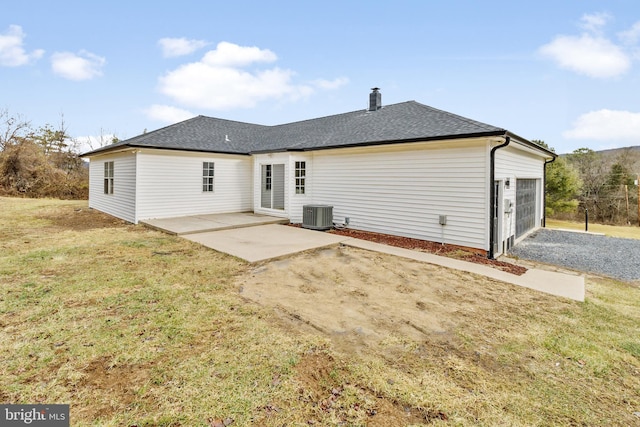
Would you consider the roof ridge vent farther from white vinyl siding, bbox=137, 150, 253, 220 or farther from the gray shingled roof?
white vinyl siding, bbox=137, 150, 253, 220

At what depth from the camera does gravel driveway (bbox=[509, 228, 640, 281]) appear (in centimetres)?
689

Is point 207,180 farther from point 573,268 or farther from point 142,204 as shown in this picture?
point 573,268

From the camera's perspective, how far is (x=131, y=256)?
6.48 metres

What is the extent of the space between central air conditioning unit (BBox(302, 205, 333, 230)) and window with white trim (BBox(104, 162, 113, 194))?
905cm

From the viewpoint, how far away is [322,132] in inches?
500

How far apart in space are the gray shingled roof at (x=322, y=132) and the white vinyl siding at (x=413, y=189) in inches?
16.5

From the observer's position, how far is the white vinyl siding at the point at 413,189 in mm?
7473

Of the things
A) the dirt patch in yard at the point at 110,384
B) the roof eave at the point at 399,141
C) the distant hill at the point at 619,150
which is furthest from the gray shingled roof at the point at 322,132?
the distant hill at the point at 619,150

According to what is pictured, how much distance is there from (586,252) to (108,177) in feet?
59.5

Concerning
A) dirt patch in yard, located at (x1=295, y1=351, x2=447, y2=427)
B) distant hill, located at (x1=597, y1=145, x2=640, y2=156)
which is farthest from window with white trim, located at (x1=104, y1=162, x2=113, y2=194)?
distant hill, located at (x1=597, y1=145, x2=640, y2=156)

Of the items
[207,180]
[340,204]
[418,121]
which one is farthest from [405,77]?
[207,180]

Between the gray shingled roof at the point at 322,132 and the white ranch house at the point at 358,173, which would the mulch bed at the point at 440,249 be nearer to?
the white ranch house at the point at 358,173

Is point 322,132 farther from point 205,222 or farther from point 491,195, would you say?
point 491,195
